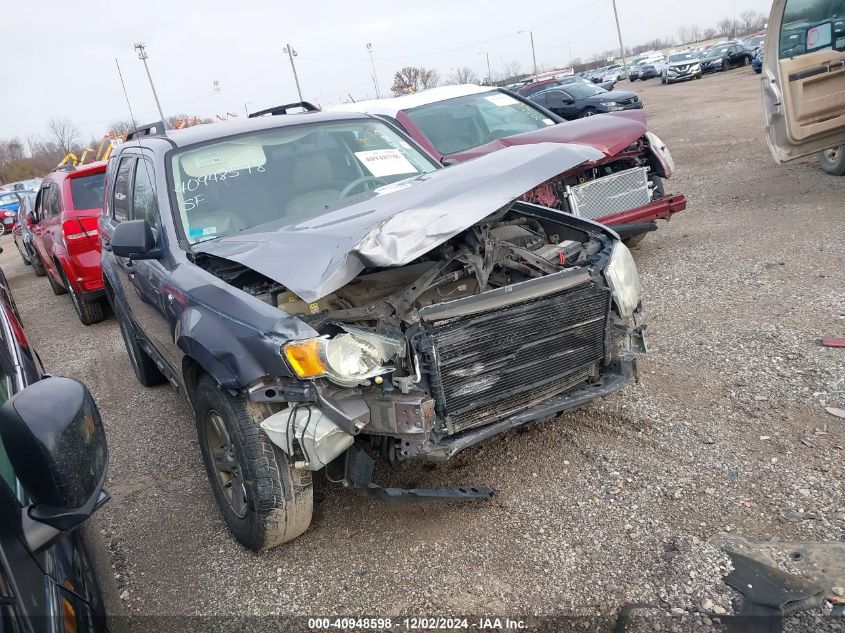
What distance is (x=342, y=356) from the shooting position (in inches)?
98.7

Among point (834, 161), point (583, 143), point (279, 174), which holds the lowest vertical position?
point (834, 161)

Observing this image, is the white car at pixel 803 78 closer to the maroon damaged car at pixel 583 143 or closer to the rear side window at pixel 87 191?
the maroon damaged car at pixel 583 143

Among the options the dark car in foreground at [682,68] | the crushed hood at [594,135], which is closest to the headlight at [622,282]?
the crushed hood at [594,135]

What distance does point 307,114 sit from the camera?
4438 millimetres

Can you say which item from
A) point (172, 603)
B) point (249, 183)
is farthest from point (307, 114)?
point (172, 603)

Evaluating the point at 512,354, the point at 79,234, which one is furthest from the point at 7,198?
the point at 512,354

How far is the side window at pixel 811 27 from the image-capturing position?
264 inches

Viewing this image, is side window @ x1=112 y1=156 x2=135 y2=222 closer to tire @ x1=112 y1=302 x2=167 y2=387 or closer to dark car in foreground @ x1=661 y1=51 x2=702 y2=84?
tire @ x1=112 y1=302 x2=167 y2=387

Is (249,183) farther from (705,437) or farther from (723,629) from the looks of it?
(723,629)

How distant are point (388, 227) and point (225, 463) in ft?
4.48

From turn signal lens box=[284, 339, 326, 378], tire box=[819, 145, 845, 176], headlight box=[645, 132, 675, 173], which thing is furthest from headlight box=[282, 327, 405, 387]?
tire box=[819, 145, 845, 176]

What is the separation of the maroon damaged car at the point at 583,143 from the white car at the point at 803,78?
1704 mm

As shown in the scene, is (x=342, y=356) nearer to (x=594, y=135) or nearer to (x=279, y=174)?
(x=279, y=174)

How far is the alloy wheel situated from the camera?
294cm
